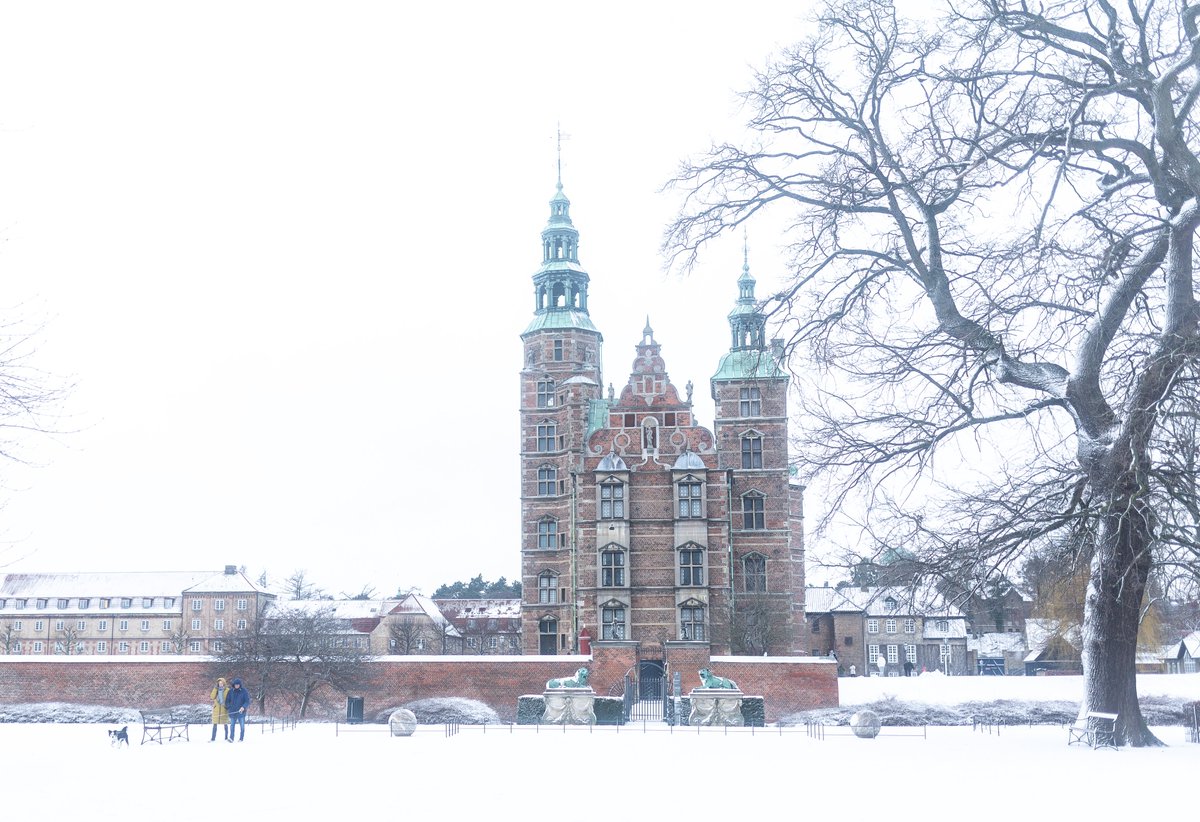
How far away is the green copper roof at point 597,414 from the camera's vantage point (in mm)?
47184

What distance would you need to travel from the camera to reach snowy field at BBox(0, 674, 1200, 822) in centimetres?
1161

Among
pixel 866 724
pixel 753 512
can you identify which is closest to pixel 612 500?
pixel 753 512

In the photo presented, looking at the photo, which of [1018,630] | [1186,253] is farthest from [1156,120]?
[1018,630]

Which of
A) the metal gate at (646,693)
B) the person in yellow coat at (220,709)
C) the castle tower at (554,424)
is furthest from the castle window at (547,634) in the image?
the person in yellow coat at (220,709)

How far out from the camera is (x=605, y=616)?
4397cm

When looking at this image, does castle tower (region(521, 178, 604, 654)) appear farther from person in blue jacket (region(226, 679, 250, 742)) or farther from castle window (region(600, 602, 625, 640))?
person in blue jacket (region(226, 679, 250, 742))

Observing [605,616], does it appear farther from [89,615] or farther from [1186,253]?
[89,615]

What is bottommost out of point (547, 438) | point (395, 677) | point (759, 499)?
point (395, 677)

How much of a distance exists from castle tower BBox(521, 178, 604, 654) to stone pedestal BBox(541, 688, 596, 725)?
16.6 metres

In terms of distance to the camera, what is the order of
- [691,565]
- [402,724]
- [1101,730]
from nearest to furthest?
[1101,730] < [402,724] < [691,565]

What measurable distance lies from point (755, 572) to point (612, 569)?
534 centimetres

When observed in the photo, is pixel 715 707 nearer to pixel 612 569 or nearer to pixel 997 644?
pixel 612 569

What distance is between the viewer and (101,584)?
76625mm

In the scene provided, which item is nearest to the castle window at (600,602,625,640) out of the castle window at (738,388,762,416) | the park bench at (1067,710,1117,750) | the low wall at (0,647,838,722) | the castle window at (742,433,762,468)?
the castle window at (742,433,762,468)
